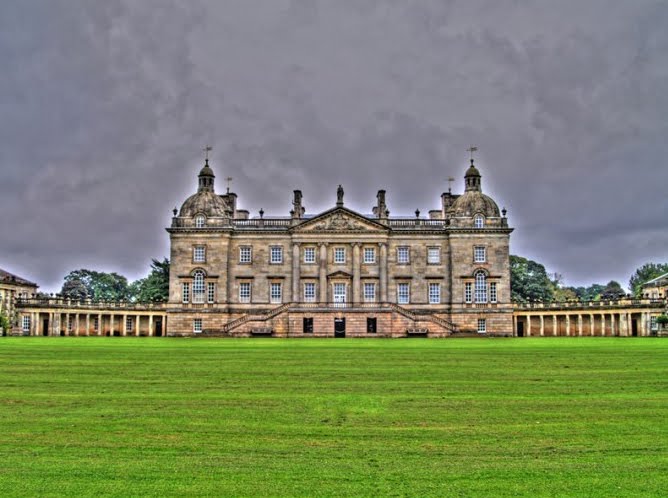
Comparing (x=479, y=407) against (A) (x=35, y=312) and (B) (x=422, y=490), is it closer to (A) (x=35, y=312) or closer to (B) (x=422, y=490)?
(B) (x=422, y=490)

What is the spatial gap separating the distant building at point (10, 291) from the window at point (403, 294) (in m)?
38.3

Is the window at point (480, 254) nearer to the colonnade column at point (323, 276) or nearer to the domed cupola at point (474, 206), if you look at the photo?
the domed cupola at point (474, 206)

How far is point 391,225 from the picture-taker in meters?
63.8

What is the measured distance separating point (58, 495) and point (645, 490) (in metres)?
6.58

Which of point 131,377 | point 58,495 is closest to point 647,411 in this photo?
point 58,495

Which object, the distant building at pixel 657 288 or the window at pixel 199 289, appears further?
the distant building at pixel 657 288

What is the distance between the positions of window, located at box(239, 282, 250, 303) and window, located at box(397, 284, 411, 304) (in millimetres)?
13798

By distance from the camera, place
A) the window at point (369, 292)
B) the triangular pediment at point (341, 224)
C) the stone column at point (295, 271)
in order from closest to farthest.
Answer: the stone column at point (295, 271) → the triangular pediment at point (341, 224) → the window at point (369, 292)

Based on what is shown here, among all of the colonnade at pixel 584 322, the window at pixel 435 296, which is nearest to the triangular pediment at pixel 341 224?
the window at pixel 435 296

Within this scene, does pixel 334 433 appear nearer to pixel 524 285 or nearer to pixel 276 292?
pixel 276 292

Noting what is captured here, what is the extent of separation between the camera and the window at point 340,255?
63.0m

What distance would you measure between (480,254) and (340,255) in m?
12.8

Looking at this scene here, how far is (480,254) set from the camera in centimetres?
6338

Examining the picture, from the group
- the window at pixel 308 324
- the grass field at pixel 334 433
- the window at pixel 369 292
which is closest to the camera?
the grass field at pixel 334 433
